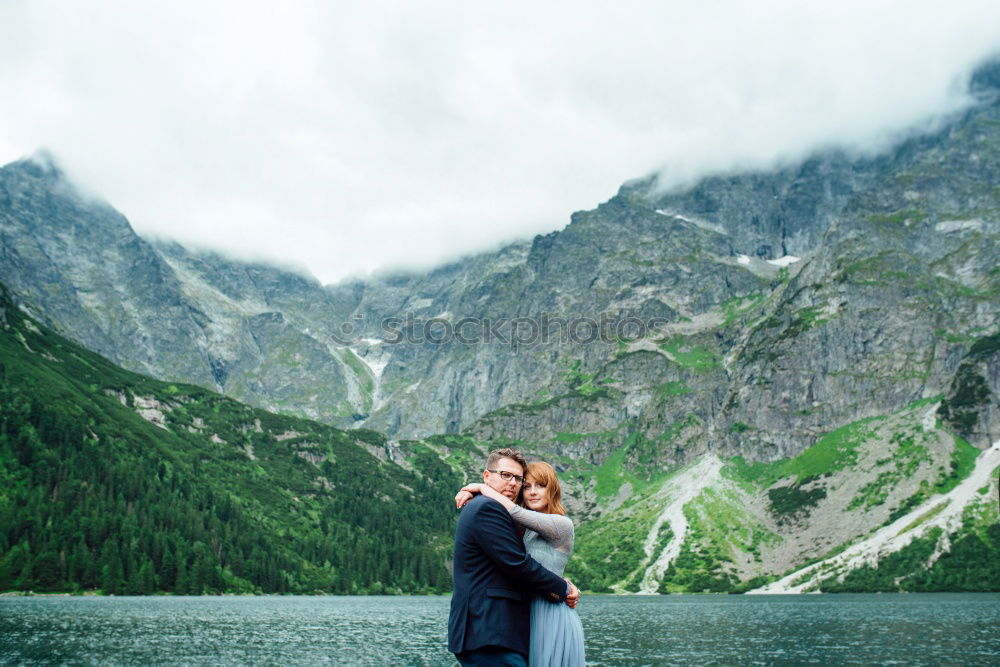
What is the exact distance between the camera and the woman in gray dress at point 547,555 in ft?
35.1

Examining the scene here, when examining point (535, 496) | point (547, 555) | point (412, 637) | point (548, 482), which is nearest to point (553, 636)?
point (547, 555)

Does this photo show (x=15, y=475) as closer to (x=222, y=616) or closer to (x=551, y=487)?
(x=222, y=616)

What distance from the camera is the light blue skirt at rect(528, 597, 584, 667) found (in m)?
10.7

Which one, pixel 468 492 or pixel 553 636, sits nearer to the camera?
pixel 553 636

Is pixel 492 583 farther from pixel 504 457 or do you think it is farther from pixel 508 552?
pixel 504 457

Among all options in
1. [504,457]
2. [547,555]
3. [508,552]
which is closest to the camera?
[508,552]

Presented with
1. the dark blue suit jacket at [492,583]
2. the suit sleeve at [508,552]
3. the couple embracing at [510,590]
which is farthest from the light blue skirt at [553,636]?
the suit sleeve at [508,552]

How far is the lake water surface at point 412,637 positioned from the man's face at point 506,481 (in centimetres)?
6242

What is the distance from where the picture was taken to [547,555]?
10914 mm

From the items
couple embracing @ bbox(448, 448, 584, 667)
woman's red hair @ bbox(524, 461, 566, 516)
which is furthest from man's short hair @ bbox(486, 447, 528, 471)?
couple embracing @ bbox(448, 448, 584, 667)

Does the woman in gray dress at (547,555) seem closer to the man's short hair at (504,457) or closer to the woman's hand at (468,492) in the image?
the woman's hand at (468,492)

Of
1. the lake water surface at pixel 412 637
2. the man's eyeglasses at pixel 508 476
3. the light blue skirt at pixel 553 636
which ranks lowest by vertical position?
the lake water surface at pixel 412 637

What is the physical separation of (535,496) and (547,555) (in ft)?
2.78

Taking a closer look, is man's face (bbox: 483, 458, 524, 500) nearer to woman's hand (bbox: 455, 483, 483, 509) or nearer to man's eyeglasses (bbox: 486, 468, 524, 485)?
man's eyeglasses (bbox: 486, 468, 524, 485)
